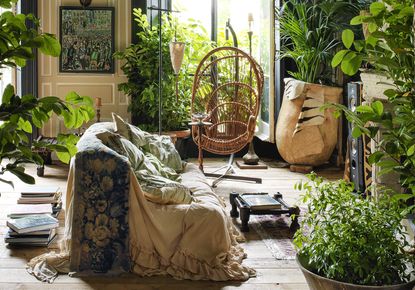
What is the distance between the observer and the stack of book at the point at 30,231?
450 centimetres

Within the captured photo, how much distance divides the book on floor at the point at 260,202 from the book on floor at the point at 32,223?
1.39m

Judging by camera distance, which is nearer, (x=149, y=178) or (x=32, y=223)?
(x=149, y=178)

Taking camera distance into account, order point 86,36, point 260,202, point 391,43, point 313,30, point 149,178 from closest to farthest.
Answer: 1. point 391,43
2. point 149,178
3. point 260,202
4. point 313,30
5. point 86,36

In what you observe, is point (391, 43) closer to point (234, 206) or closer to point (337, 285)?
point (337, 285)

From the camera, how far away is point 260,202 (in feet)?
16.5

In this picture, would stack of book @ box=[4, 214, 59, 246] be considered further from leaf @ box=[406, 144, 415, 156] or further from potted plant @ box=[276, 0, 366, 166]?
potted plant @ box=[276, 0, 366, 166]

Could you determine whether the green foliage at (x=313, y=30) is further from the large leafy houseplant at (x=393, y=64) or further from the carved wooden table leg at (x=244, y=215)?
the large leafy houseplant at (x=393, y=64)

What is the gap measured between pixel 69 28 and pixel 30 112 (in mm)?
6180

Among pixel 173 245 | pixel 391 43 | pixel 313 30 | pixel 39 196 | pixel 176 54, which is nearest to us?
pixel 391 43

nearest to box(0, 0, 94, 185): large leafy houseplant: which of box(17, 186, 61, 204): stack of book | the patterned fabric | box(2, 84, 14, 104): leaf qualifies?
box(2, 84, 14, 104): leaf

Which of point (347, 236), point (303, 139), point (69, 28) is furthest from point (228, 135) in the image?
point (347, 236)

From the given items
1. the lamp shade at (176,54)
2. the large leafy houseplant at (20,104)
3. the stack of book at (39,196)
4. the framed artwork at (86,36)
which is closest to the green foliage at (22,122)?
the large leafy houseplant at (20,104)

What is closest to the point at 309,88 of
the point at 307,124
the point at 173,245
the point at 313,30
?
the point at 307,124

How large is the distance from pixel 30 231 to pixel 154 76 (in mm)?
3247
